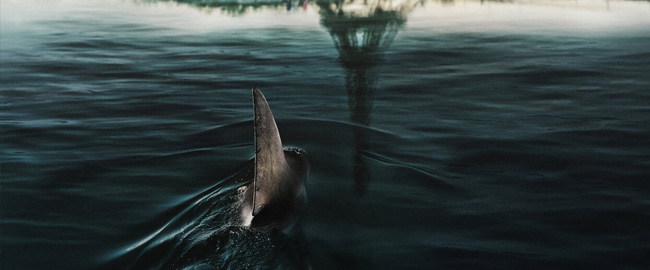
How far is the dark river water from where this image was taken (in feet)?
14.7

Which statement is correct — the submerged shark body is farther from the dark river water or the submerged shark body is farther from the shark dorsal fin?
the dark river water

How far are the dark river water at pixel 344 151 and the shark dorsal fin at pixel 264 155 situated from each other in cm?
29

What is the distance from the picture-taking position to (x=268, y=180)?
4.29m

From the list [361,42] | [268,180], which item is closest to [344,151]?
[268,180]

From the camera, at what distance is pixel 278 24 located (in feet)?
65.5

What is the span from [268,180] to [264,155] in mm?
204

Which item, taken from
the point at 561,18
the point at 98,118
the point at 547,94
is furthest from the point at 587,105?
the point at 561,18

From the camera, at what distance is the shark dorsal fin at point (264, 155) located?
4.18 m

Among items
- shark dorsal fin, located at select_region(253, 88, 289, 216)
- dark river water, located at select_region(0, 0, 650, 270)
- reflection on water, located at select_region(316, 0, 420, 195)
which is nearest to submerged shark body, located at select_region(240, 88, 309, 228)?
shark dorsal fin, located at select_region(253, 88, 289, 216)

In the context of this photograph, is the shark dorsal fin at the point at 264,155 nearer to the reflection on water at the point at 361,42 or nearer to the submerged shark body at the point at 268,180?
the submerged shark body at the point at 268,180

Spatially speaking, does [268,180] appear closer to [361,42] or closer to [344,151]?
[344,151]

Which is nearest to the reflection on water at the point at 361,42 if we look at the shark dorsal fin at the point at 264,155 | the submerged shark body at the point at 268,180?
the submerged shark body at the point at 268,180

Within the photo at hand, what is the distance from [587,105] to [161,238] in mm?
6839

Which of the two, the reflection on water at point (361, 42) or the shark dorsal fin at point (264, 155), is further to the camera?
the reflection on water at point (361, 42)
